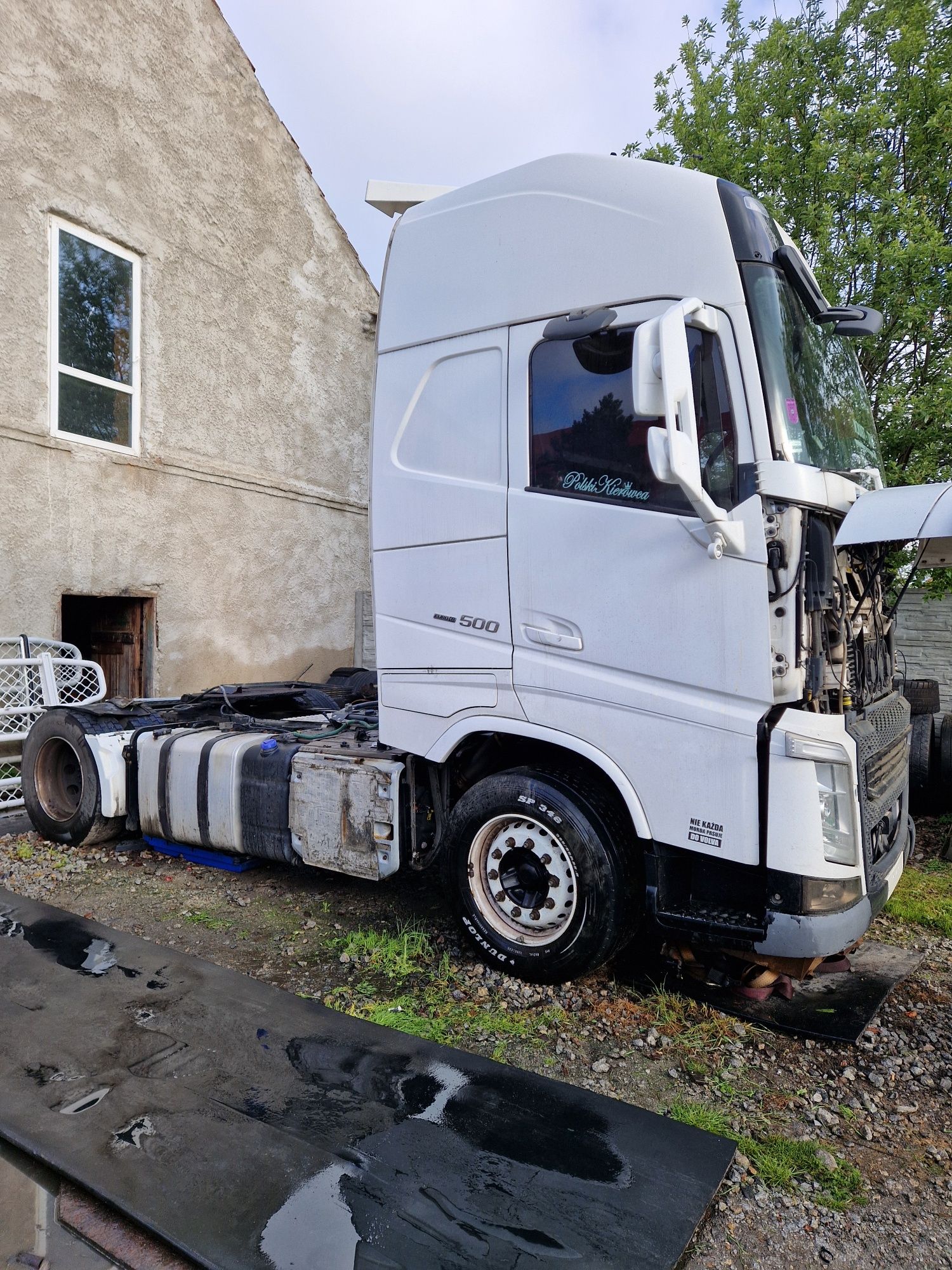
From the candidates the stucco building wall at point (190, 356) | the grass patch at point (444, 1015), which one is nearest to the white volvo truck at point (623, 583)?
the grass patch at point (444, 1015)

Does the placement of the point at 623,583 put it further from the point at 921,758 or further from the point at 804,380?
the point at 921,758

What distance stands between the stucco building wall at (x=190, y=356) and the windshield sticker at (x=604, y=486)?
18.7ft

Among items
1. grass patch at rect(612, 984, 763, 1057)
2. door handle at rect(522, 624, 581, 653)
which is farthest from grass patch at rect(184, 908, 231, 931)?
door handle at rect(522, 624, 581, 653)

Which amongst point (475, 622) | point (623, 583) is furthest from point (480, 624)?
point (623, 583)

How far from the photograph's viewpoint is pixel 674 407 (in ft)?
9.31

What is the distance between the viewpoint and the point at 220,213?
9109 mm

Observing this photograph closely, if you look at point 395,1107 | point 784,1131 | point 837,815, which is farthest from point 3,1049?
point 837,815

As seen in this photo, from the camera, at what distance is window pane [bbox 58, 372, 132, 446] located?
7570mm

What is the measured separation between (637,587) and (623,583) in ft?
0.22

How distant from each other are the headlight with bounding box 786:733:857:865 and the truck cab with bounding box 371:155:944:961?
12mm

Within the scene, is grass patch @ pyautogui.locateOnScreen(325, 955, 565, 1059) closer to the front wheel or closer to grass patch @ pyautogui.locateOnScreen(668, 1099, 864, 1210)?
the front wheel

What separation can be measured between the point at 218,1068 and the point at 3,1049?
87 centimetres

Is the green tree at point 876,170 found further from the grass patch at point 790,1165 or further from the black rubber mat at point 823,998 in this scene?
the grass patch at point 790,1165

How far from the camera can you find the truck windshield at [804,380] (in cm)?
309
